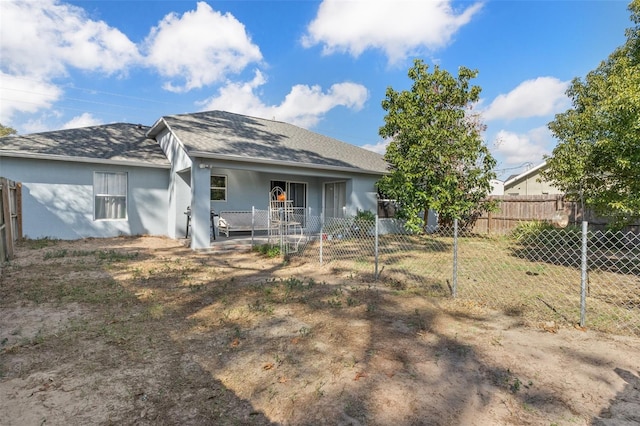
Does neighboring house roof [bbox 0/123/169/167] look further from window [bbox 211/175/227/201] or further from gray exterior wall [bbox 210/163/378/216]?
gray exterior wall [bbox 210/163/378/216]

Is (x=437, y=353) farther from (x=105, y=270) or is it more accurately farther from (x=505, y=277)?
(x=105, y=270)

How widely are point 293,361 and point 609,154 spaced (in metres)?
6.50

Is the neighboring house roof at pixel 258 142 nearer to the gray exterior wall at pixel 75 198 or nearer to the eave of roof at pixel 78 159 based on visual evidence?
the eave of roof at pixel 78 159

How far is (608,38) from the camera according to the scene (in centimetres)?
1181

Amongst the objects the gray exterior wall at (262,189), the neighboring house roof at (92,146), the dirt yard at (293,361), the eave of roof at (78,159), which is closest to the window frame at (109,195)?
the eave of roof at (78,159)

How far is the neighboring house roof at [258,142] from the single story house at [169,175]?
2.2 inches

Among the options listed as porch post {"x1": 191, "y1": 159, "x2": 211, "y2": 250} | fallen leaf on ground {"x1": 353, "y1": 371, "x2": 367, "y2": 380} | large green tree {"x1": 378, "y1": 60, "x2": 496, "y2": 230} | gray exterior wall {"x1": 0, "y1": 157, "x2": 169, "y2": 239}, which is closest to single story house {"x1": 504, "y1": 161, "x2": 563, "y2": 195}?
large green tree {"x1": 378, "y1": 60, "x2": 496, "y2": 230}

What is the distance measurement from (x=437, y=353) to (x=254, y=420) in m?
1.91

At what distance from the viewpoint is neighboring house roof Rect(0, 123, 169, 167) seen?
34.9 ft

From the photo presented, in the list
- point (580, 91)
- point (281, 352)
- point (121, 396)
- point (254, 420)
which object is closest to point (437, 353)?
point (281, 352)

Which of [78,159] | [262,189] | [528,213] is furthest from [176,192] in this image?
[528,213]

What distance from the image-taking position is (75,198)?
36.8 feet

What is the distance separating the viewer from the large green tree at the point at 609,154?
525 centimetres

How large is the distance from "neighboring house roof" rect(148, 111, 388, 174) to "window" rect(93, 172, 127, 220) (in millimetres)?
2614
